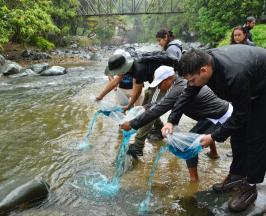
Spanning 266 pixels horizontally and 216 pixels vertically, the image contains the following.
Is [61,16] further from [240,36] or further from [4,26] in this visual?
[240,36]

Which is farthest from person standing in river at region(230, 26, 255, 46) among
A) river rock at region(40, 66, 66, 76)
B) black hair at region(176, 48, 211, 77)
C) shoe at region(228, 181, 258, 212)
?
river rock at region(40, 66, 66, 76)

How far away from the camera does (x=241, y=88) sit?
10.2ft

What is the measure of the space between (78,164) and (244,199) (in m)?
2.66

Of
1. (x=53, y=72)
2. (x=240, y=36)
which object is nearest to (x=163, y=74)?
(x=240, y=36)

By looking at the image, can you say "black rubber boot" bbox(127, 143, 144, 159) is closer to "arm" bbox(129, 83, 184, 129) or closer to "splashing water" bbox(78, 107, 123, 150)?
"splashing water" bbox(78, 107, 123, 150)

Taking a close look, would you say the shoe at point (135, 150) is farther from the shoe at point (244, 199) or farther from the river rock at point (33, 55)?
the river rock at point (33, 55)

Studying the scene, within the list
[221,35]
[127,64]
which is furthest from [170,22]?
[127,64]

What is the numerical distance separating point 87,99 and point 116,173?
552cm

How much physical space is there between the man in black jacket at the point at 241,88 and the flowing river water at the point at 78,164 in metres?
0.73

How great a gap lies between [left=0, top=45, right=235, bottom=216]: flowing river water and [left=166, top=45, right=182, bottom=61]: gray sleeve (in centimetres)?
155

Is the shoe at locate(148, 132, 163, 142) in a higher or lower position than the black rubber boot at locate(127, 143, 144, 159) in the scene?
lower

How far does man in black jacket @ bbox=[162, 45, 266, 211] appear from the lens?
3125 mm

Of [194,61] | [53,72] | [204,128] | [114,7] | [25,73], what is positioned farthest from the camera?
[114,7]

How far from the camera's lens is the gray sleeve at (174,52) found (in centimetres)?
548
